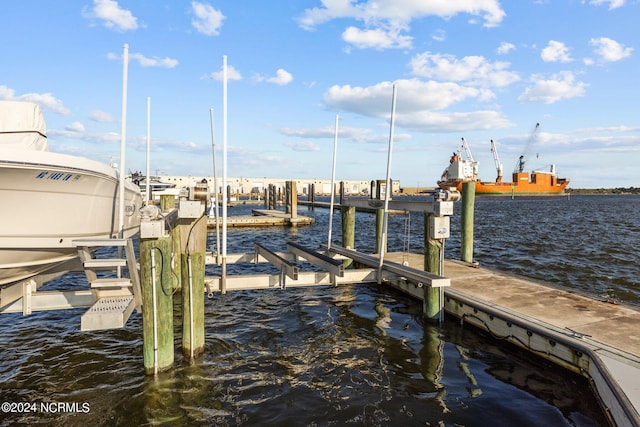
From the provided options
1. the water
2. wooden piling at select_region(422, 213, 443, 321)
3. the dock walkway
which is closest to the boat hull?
the water

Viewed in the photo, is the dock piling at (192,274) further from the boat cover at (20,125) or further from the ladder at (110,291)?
the boat cover at (20,125)

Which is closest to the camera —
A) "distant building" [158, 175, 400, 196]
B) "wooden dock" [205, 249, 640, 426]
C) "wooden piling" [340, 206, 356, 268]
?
"wooden dock" [205, 249, 640, 426]

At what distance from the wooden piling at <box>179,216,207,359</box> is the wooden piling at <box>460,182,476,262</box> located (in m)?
9.09

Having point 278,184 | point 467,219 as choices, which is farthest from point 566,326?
point 278,184

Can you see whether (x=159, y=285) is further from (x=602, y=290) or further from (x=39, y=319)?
(x=602, y=290)

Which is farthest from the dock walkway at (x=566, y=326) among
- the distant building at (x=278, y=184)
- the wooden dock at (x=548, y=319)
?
the distant building at (x=278, y=184)

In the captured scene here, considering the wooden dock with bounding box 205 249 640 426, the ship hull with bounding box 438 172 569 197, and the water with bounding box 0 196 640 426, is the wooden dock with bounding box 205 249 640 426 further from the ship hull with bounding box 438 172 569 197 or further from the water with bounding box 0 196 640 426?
the ship hull with bounding box 438 172 569 197

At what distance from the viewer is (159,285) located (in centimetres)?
629

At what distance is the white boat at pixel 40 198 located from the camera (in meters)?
6.22

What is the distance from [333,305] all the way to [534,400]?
20.4 feet

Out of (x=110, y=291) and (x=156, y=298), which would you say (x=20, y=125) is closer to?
(x=110, y=291)

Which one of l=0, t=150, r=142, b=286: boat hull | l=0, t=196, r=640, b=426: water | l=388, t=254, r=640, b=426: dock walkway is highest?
l=0, t=150, r=142, b=286: boat hull

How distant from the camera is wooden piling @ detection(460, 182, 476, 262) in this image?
512 inches

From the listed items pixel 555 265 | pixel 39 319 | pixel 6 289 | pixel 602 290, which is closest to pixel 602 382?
pixel 602 290
